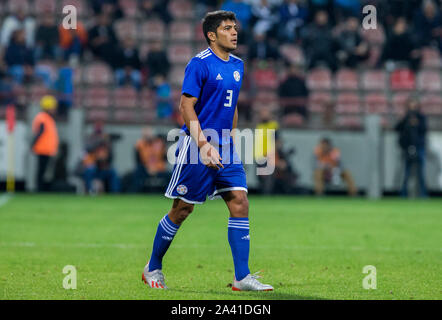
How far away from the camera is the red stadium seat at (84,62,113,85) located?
2283 cm

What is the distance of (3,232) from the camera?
12.2m

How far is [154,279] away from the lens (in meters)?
7.37

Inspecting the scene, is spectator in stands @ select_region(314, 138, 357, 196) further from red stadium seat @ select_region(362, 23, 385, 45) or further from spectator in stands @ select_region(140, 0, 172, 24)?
spectator in stands @ select_region(140, 0, 172, 24)

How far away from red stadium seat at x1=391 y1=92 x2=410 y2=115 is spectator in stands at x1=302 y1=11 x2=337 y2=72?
5.78 ft

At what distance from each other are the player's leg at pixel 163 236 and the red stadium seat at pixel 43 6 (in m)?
18.3

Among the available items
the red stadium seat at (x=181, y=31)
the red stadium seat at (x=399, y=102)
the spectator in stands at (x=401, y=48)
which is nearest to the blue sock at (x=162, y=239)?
the red stadium seat at (x=399, y=102)

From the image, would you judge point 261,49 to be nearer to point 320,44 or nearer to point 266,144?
point 320,44

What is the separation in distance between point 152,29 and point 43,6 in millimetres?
3230

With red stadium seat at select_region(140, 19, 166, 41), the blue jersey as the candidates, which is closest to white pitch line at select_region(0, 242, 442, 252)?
the blue jersey

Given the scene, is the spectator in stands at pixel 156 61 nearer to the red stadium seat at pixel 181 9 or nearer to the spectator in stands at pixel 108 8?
the spectator in stands at pixel 108 8

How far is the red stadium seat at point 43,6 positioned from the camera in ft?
81.1

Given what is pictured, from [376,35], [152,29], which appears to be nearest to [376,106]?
[376,35]

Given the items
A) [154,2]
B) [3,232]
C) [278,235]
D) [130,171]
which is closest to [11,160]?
[130,171]

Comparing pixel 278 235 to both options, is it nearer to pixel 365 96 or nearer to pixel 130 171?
pixel 130 171
